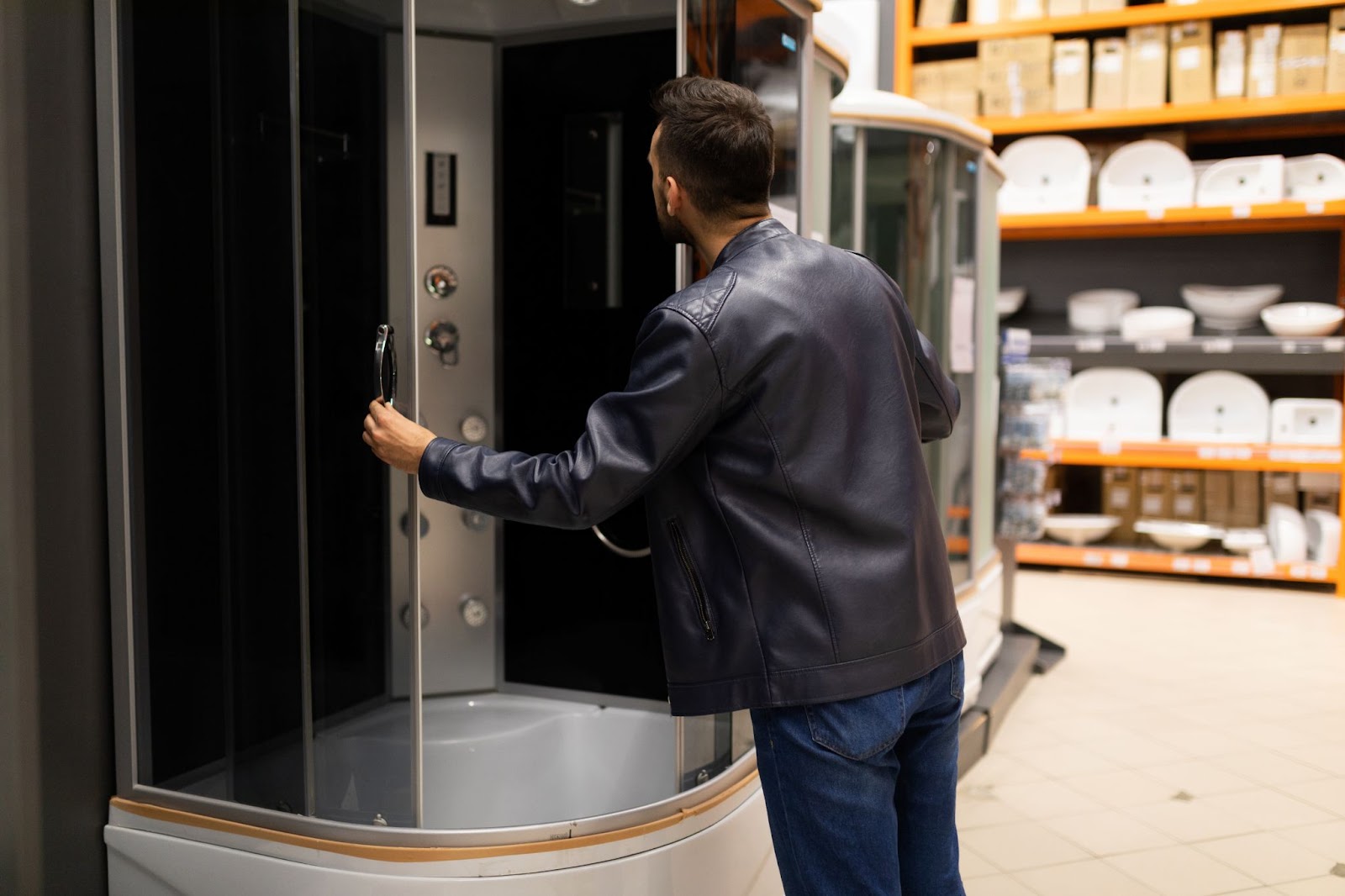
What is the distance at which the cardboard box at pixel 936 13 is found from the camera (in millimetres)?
5961

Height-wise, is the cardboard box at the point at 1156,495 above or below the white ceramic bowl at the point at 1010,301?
below

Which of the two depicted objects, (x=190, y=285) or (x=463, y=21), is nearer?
(x=190, y=285)

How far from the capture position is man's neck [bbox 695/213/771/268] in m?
1.45

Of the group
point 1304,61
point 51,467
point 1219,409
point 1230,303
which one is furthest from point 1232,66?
point 51,467

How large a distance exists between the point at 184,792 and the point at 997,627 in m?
2.74

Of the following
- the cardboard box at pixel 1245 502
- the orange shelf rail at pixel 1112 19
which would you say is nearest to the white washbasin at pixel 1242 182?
the orange shelf rail at pixel 1112 19

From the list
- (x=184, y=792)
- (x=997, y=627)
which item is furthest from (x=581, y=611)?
(x=997, y=627)

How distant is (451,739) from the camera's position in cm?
241

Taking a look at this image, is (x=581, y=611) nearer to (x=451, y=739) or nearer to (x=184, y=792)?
(x=451, y=739)

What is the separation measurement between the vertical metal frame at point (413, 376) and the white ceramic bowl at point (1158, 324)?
4.60 metres

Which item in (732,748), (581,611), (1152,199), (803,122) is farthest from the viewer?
(1152,199)

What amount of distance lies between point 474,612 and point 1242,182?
14.7 ft

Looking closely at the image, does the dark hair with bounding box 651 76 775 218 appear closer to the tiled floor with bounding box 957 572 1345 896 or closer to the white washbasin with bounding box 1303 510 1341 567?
the tiled floor with bounding box 957 572 1345 896

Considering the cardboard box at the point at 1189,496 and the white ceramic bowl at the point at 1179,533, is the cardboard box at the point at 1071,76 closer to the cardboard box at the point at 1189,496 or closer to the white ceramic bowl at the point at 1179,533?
the cardboard box at the point at 1189,496
